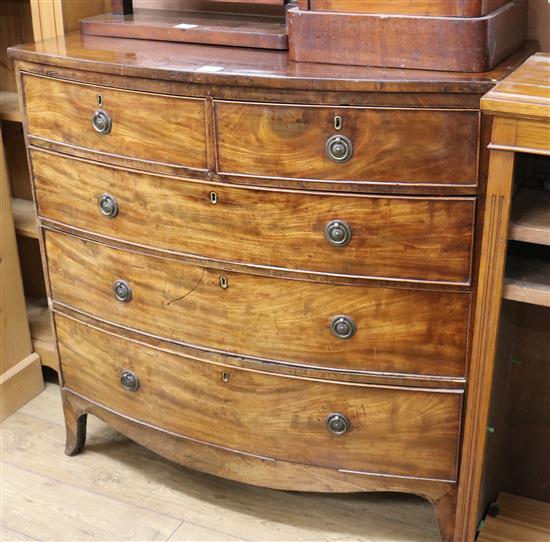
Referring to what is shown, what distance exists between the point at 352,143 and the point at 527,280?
0.44 meters

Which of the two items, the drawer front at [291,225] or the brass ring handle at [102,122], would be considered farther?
the brass ring handle at [102,122]

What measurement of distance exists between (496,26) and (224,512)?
4.46 ft

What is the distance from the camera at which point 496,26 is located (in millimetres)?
1696

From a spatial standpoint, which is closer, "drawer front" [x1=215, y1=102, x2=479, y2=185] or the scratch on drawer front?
"drawer front" [x1=215, y1=102, x2=479, y2=185]

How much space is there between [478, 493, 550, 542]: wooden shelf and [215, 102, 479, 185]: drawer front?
89cm

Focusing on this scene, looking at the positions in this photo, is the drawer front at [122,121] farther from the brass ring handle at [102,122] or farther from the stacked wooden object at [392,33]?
the stacked wooden object at [392,33]

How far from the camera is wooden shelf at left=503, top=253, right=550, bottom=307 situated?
167 centimetres

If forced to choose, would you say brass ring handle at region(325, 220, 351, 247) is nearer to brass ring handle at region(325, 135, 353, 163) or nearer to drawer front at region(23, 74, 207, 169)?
brass ring handle at region(325, 135, 353, 163)

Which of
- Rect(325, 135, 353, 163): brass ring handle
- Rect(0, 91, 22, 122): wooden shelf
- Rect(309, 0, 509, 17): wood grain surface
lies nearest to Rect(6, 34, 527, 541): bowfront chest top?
Rect(325, 135, 353, 163): brass ring handle

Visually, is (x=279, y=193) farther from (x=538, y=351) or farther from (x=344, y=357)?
(x=538, y=351)

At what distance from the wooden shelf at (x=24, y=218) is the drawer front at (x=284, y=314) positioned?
55 cm

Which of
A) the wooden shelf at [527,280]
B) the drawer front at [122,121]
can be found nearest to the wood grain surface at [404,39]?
the drawer front at [122,121]

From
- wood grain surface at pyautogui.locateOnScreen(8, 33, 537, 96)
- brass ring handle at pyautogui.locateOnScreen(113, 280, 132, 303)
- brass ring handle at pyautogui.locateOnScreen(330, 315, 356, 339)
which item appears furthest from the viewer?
brass ring handle at pyautogui.locateOnScreen(113, 280, 132, 303)

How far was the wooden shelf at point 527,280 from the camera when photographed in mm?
1667
